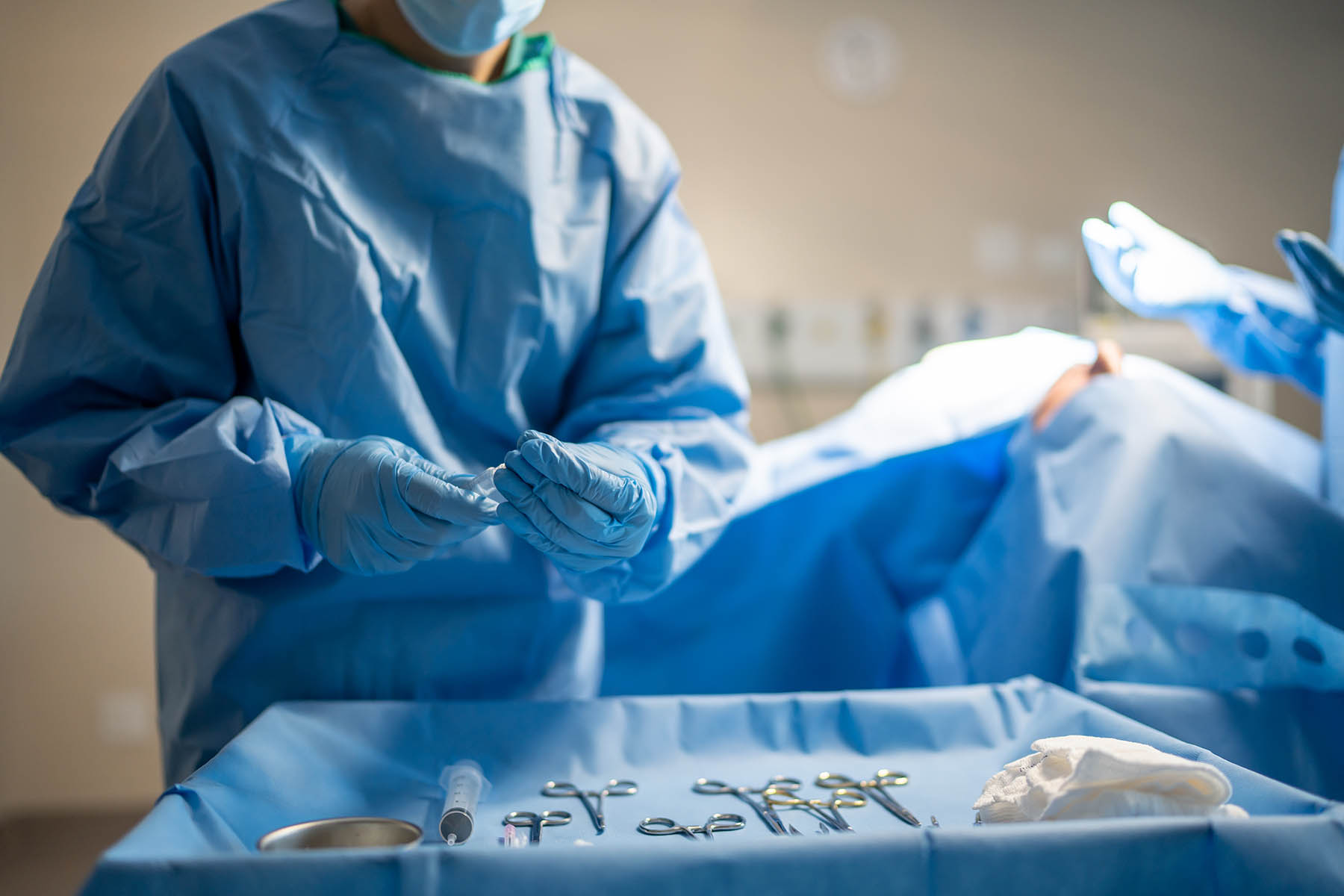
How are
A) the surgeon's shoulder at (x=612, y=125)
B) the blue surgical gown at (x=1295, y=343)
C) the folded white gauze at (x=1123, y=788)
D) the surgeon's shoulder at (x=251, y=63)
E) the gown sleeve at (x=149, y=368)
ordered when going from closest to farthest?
the folded white gauze at (x=1123, y=788), the gown sleeve at (x=149, y=368), the surgeon's shoulder at (x=251, y=63), the surgeon's shoulder at (x=612, y=125), the blue surgical gown at (x=1295, y=343)

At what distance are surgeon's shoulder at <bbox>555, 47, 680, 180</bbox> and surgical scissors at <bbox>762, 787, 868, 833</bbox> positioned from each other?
0.68 m

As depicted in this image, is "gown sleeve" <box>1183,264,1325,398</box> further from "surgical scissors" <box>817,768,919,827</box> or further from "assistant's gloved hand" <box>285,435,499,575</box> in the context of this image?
"assistant's gloved hand" <box>285,435,499,575</box>

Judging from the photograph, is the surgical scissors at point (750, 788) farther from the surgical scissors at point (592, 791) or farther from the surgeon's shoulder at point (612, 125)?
the surgeon's shoulder at point (612, 125)

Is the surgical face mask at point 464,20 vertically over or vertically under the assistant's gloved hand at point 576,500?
over

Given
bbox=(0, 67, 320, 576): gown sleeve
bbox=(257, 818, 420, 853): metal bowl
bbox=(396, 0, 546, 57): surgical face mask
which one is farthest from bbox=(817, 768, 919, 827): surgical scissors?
bbox=(396, 0, 546, 57): surgical face mask

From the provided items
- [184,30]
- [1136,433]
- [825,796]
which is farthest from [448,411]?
[184,30]

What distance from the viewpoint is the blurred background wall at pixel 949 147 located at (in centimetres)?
255

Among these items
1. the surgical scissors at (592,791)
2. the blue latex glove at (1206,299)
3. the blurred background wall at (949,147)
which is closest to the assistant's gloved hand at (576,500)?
the surgical scissors at (592,791)

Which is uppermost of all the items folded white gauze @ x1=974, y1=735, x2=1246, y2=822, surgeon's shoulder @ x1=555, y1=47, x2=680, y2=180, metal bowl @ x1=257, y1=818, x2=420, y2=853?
surgeon's shoulder @ x1=555, y1=47, x2=680, y2=180

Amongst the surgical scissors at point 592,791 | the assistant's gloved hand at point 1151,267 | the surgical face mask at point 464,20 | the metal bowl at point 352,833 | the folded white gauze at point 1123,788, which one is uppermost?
the surgical face mask at point 464,20

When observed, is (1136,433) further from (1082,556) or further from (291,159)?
(291,159)

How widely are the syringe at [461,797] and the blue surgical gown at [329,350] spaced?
0.19 metres

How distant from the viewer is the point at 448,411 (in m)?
1.03

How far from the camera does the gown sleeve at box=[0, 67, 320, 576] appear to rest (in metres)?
0.85
